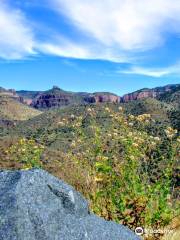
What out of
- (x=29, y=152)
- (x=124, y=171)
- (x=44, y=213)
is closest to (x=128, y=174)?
(x=124, y=171)

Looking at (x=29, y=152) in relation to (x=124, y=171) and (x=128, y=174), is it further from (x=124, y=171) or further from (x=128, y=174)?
(x=128, y=174)

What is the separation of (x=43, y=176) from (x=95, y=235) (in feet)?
2.99

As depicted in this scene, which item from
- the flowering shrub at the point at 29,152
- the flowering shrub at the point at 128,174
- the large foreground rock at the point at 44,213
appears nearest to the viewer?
the large foreground rock at the point at 44,213

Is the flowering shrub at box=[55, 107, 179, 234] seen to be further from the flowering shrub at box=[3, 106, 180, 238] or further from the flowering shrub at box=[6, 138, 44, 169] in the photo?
the flowering shrub at box=[6, 138, 44, 169]

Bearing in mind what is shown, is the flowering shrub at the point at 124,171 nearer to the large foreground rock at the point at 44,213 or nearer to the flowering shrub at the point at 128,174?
the flowering shrub at the point at 128,174

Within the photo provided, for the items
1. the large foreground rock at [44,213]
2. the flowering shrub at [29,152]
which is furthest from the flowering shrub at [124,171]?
the large foreground rock at [44,213]

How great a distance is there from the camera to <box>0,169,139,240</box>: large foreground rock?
15.7 ft

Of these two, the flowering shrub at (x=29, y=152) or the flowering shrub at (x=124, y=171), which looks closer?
the flowering shrub at (x=124, y=171)

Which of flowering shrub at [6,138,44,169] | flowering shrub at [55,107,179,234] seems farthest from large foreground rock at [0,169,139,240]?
flowering shrub at [6,138,44,169]

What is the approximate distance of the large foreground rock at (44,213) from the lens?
4785mm

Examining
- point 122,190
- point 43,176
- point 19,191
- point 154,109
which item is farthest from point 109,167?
point 154,109

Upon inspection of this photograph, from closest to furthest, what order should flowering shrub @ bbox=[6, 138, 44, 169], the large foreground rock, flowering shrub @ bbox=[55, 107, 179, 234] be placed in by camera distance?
the large foreground rock
flowering shrub @ bbox=[55, 107, 179, 234]
flowering shrub @ bbox=[6, 138, 44, 169]

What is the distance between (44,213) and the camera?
16.5 feet

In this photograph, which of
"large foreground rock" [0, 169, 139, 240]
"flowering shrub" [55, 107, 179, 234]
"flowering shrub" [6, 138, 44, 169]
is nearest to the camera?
"large foreground rock" [0, 169, 139, 240]
